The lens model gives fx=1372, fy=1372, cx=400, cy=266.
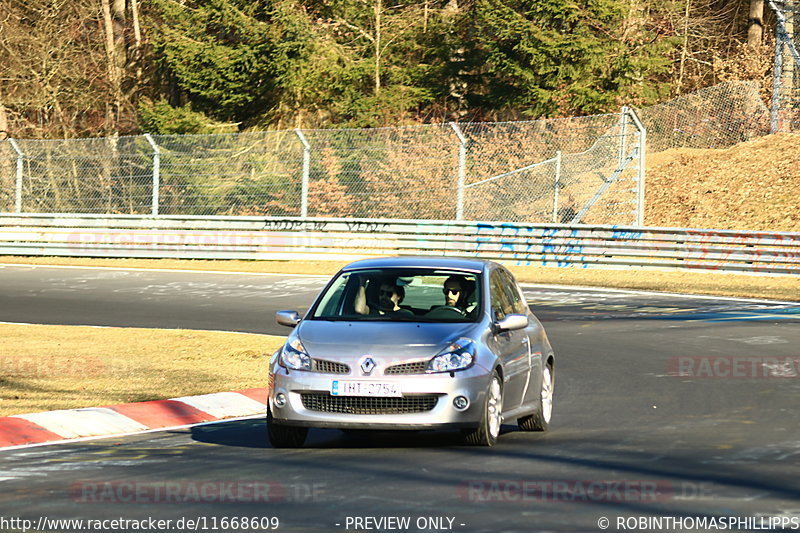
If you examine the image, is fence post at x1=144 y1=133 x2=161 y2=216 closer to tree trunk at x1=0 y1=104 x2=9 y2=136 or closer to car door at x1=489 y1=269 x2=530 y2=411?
tree trunk at x1=0 y1=104 x2=9 y2=136

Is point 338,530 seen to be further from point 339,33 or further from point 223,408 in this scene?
point 339,33

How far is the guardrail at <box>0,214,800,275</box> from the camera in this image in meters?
28.2

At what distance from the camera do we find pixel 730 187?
37.1 metres

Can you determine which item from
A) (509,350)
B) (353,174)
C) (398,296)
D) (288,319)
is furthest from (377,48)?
(509,350)

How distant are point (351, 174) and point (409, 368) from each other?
22.7 meters

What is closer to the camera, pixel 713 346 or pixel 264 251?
pixel 713 346

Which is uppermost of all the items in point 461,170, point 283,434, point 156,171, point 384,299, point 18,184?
point 461,170

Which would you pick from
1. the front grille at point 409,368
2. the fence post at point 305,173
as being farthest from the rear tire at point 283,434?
the fence post at point 305,173

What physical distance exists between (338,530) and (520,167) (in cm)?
2702

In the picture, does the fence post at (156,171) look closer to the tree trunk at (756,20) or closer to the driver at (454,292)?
the driver at (454,292)

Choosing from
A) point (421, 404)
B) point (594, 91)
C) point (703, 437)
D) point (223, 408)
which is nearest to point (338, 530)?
point (421, 404)

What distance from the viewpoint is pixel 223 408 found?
12.4 meters

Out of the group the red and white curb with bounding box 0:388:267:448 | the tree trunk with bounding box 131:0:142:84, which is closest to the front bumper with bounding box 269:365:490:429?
the red and white curb with bounding box 0:388:267:448

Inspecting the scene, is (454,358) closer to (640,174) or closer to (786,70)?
(640,174)
